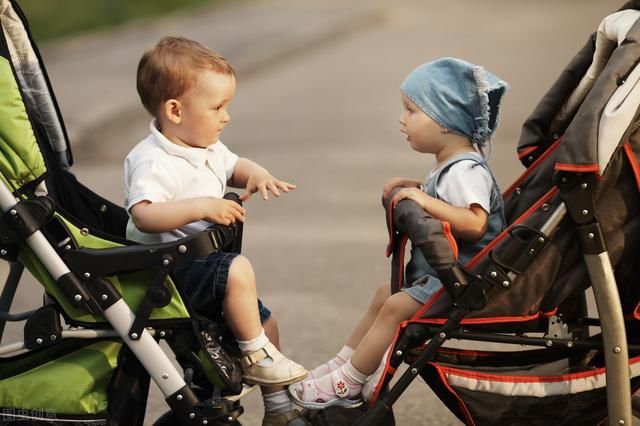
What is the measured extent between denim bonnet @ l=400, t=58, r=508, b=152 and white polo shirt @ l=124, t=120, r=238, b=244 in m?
0.70

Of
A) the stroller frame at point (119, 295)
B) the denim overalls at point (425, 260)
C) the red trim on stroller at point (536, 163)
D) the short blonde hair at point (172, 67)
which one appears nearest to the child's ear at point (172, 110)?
the short blonde hair at point (172, 67)

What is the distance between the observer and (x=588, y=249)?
3354 millimetres

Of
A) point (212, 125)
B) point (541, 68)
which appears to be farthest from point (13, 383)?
point (541, 68)

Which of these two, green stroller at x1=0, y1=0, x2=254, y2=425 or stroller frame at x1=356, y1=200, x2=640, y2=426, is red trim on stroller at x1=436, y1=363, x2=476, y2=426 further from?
green stroller at x1=0, y1=0, x2=254, y2=425

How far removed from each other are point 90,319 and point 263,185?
0.70m

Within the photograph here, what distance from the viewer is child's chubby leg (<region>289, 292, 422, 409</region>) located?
11.8 ft

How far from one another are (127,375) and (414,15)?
1500 cm

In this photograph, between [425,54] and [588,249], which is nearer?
[588,249]

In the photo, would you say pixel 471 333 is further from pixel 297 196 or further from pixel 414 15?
pixel 414 15

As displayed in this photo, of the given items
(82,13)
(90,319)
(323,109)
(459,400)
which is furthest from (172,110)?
(82,13)

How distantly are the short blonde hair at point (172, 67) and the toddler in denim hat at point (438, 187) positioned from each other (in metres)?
0.65

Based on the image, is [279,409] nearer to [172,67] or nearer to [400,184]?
[400,184]

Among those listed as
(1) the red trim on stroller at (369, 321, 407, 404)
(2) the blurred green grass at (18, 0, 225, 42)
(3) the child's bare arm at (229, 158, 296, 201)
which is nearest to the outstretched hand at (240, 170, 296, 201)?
(3) the child's bare arm at (229, 158, 296, 201)

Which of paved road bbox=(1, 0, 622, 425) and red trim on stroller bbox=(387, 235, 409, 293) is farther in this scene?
paved road bbox=(1, 0, 622, 425)
